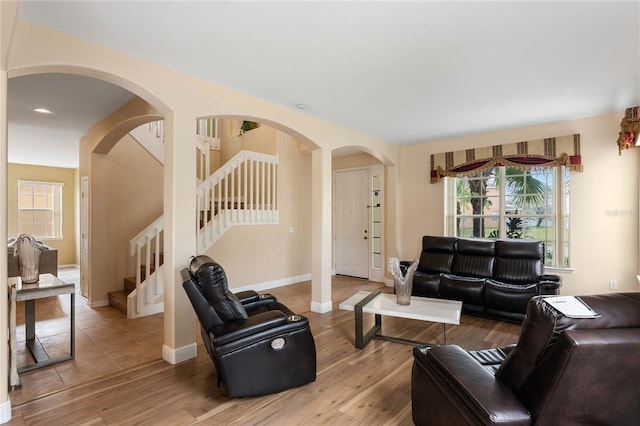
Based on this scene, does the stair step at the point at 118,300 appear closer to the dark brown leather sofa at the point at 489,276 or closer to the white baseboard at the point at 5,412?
the white baseboard at the point at 5,412

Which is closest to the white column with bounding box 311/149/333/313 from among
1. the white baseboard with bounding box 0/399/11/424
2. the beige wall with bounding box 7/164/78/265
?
the white baseboard with bounding box 0/399/11/424

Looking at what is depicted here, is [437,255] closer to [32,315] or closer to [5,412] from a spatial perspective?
[5,412]

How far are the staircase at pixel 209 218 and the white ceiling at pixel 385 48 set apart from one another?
1788 millimetres

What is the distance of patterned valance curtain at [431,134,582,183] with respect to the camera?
4.28 metres

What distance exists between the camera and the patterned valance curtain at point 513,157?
4.28 m

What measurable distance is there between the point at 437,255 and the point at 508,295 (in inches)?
45.1

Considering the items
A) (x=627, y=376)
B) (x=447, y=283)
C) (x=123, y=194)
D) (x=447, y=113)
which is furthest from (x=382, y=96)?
(x=123, y=194)

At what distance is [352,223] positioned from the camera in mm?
6820

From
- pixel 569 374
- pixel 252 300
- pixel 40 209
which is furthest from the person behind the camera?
pixel 40 209

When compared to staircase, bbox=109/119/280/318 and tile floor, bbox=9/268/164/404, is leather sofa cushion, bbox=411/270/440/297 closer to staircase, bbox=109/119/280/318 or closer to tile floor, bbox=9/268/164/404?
staircase, bbox=109/119/280/318

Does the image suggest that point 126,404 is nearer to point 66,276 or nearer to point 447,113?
point 447,113

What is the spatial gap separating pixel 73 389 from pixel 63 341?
49.0 inches

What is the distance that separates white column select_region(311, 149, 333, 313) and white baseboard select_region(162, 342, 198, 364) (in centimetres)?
181

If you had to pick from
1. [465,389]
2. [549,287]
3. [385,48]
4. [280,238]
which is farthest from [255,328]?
[280,238]
